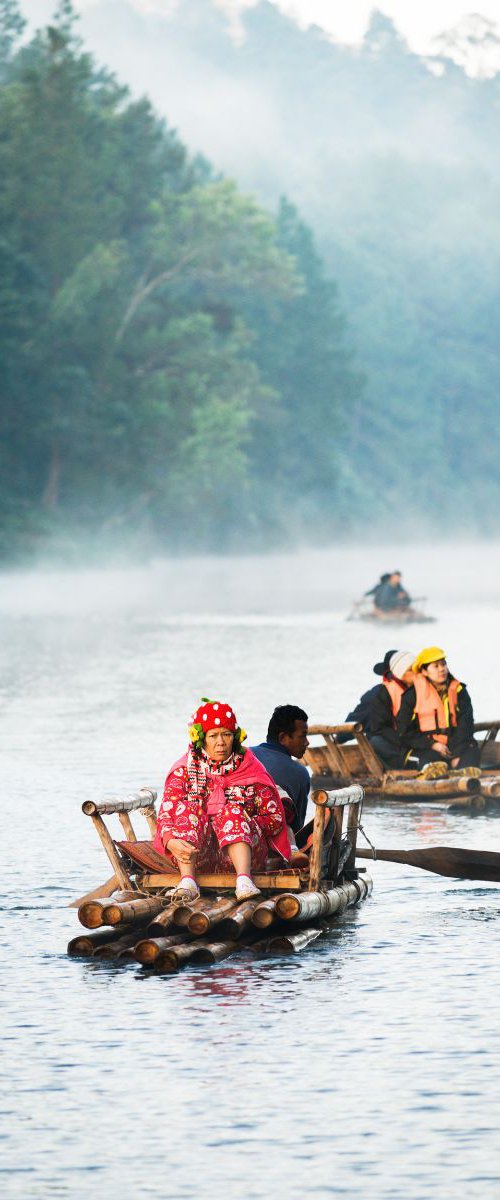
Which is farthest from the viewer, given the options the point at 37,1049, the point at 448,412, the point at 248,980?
the point at 448,412

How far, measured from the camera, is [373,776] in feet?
62.1

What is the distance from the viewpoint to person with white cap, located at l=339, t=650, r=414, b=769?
62.1 feet

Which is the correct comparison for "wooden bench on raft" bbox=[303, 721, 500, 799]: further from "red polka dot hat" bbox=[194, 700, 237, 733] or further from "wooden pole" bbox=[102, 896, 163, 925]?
"wooden pole" bbox=[102, 896, 163, 925]

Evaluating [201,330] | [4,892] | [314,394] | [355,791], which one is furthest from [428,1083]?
[314,394]

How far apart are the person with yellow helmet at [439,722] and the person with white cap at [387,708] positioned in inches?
3.5

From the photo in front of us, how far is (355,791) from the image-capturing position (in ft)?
42.8

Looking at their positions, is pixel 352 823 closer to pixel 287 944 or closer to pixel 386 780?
pixel 287 944

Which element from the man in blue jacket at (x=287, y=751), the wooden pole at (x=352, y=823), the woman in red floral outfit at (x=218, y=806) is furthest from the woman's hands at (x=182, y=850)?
the wooden pole at (x=352, y=823)

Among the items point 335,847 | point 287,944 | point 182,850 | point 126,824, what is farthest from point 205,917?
point 126,824

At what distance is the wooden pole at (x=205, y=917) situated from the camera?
11.7m

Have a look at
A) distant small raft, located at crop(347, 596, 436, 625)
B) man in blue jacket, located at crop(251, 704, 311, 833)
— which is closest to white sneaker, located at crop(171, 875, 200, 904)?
man in blue jacket, located at crop(251, 704, 311, 833)

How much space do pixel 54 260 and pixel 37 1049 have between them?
75.3 m

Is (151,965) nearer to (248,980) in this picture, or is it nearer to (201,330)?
(248,980)

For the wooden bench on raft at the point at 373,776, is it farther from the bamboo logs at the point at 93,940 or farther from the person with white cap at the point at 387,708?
the bamboo logs at the point at 93,940
